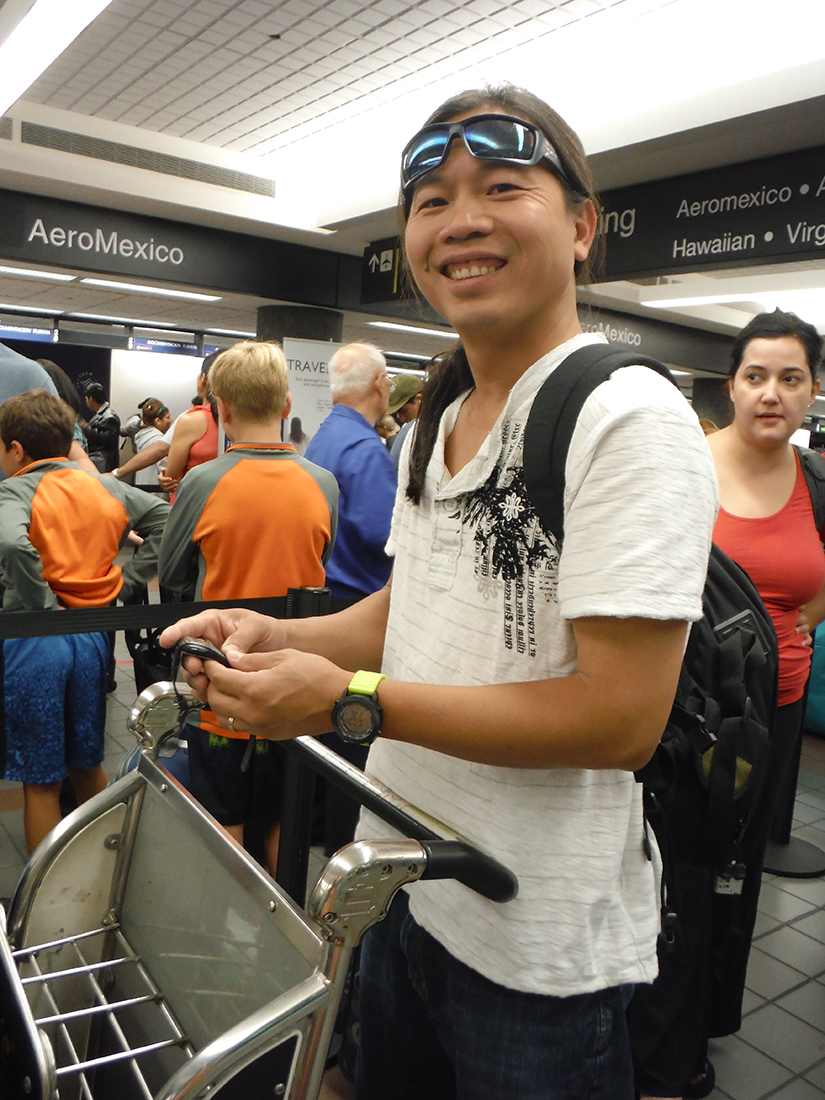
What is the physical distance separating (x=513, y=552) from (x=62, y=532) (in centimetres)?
235

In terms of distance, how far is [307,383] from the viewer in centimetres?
746

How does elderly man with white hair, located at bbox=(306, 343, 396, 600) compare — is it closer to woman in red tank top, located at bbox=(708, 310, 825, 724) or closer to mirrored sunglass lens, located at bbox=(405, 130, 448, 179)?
woman in red tank top, located at bbox=(708, 310, 825, 724)

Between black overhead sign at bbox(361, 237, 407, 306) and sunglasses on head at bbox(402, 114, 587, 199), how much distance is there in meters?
5.74

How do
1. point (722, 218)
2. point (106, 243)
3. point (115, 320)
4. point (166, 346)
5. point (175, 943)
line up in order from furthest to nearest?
1. point (166, 346)
2. point (115, 320)
3. point (106, 243)
4. point (722, 218)
5. point (175, 943)

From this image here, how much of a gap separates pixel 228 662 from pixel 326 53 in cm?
443

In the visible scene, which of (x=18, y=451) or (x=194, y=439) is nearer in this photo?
(x=18, y=451)

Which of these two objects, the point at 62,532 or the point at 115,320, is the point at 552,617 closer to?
the point at 62,532

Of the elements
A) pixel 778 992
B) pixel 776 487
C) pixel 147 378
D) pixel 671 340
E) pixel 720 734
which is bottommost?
pixel 778 992

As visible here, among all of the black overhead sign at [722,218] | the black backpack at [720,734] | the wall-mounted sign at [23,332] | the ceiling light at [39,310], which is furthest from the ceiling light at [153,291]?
the black backpack at [720,734]

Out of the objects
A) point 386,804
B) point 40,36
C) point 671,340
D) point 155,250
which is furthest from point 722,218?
point 671,340

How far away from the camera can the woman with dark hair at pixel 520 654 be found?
2.54 ft

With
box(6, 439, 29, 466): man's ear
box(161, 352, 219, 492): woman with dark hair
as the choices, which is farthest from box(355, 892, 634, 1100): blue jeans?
box(161, 352, 219, 492): woman with dark hair

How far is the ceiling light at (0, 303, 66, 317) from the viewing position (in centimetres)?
1380

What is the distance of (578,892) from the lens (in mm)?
878
